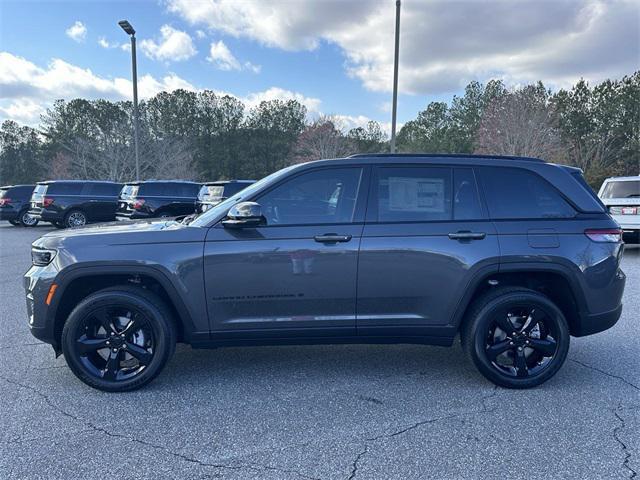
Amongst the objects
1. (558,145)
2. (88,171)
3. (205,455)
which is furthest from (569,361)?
(88,171)

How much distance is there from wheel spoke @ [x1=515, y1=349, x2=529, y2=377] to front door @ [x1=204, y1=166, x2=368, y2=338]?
133 centimetres

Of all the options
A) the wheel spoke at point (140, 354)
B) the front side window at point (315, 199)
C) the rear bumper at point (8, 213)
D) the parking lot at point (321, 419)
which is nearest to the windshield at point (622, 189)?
the parking lot at point (321, 419)

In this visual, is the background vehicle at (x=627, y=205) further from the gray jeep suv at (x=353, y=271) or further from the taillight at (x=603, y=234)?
the gray jeep suv at (x=353, y=271)

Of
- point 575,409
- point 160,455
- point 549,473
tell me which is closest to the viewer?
point 549,473

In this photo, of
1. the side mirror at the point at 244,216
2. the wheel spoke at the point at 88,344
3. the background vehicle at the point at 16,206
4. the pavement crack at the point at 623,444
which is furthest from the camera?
the background vehicle at the point at 16,206

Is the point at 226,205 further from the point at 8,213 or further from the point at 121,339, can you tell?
the point at 8,213

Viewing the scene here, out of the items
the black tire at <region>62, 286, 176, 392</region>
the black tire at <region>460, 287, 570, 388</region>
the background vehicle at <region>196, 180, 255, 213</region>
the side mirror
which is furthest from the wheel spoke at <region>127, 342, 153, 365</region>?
the background vehicle at <region>196, 180, 255, 213</region>

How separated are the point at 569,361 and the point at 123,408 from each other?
3.76m

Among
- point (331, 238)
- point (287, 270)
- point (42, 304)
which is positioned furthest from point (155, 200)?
point (331, 238)

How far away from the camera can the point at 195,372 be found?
3.76 m

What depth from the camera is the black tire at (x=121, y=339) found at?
331 cm

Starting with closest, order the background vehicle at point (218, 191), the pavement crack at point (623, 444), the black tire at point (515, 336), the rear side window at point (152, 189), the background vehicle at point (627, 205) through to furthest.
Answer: the pavement crack at point (623, 444)
the black tire at point (515, 336)
the background vehicle at point (627, 205)
the background vehicle at point (218, 191)
the rear side window at point (152, 189)

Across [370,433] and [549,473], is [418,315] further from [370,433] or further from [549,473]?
[549,473]

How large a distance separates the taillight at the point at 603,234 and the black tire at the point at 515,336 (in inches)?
23.5
